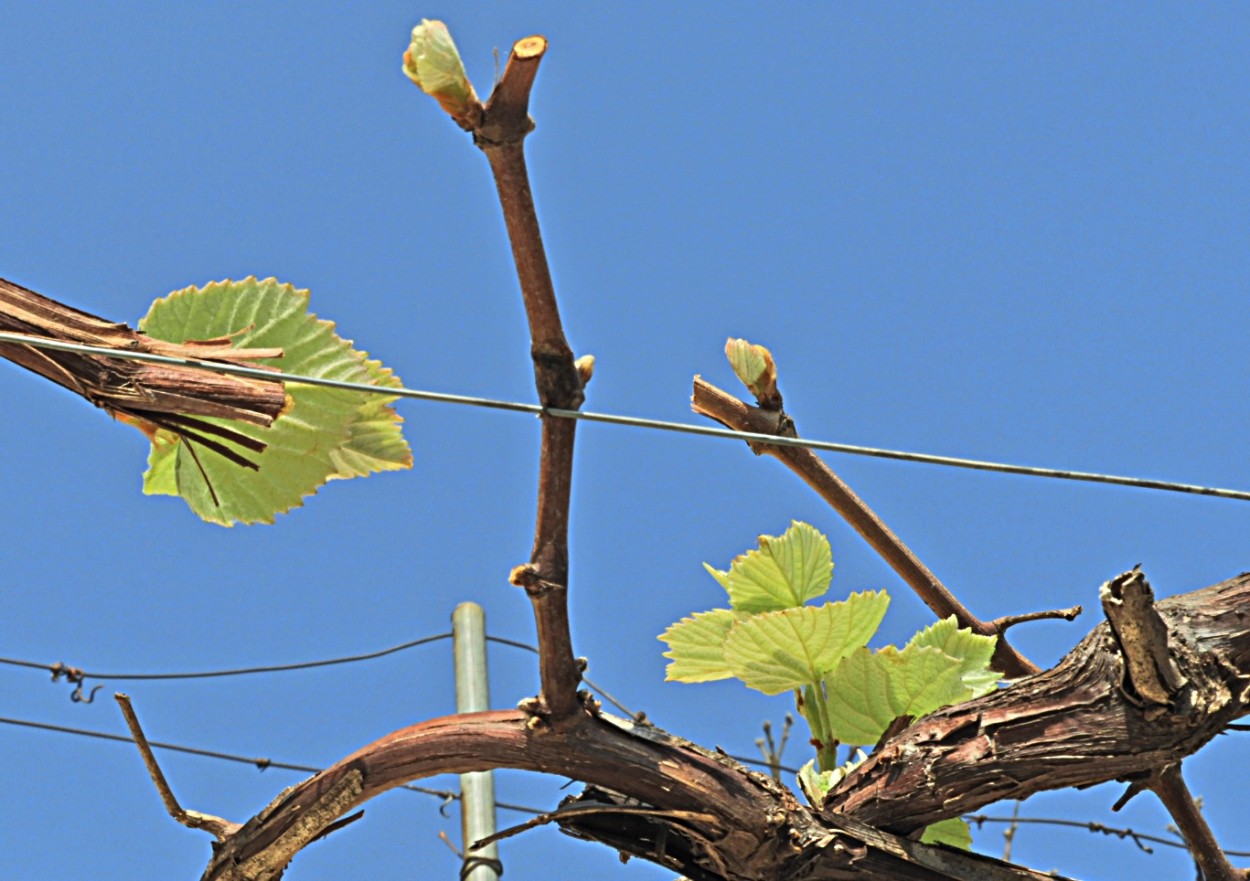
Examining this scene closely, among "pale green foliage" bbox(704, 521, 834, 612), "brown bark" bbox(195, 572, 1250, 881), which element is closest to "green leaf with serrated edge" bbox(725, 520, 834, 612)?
"pale green foliage" bbox(704, 521, 834, 612)

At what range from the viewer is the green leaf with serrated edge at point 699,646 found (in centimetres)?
71

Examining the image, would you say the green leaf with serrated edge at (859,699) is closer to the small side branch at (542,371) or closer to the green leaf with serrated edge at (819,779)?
the green leaf with serrated edge at (819,779)

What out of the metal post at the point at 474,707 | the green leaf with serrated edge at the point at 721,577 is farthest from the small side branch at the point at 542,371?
the metal post at the point at 474,707

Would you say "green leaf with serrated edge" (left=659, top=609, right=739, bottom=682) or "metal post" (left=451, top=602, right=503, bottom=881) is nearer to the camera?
"green leaf with serrated edge" (left=659, top=609, right=739, bottom=682)

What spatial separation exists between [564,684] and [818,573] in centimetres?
20

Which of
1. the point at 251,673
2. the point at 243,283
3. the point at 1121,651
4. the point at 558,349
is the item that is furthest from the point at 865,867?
the point at 251,673

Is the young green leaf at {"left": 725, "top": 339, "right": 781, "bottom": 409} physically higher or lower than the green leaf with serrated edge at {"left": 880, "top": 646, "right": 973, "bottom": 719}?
higher

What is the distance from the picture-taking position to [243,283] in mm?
688

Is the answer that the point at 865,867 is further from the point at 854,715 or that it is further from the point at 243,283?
the point at 243,283

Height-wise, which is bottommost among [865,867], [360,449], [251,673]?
[865,867]

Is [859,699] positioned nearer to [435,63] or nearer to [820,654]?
[820,654]

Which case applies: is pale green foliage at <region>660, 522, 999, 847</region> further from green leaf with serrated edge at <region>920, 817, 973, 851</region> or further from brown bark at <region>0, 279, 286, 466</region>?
brown bark at <region>0, 279, 286, 466</region>

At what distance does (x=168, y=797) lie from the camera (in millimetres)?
610

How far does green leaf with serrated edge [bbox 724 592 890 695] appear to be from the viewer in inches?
26.0
